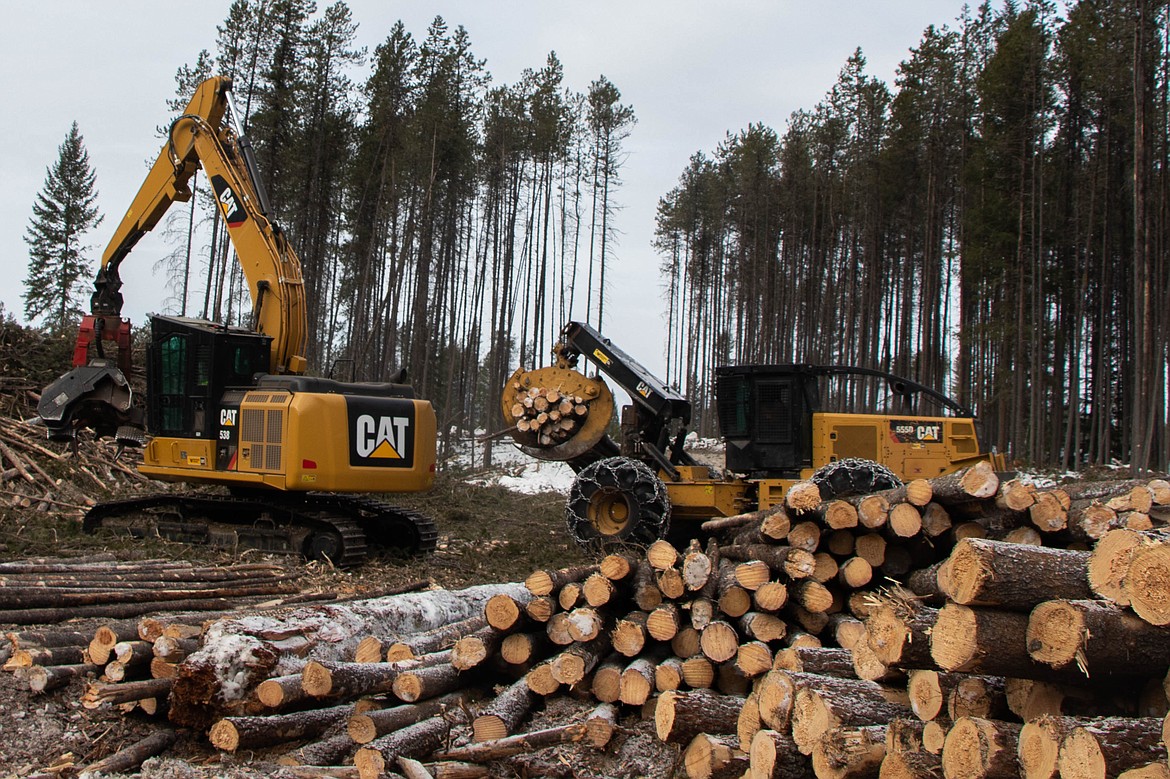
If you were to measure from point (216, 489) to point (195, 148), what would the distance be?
4955mm

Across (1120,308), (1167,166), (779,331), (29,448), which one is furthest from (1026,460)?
(29,448)

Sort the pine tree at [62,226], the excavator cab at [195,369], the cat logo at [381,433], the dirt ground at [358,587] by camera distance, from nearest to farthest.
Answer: the dirt ground at [358,587], the cat logo at [381,433], the excavator cab at [195,369], the pine tree at [62,226]

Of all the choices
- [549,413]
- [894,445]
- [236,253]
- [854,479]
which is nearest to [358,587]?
[549,413]

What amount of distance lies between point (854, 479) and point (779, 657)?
4655 millimetres

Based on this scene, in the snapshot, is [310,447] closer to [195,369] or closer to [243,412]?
[243,412]

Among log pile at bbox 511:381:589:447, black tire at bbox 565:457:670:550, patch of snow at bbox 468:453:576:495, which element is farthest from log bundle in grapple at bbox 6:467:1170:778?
patch of snow at bbox 468:453:576:495

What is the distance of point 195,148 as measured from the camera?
11.8m

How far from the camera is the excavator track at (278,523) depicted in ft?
33.1

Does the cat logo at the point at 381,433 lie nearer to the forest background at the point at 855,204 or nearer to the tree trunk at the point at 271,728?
the tree trunk at the point at 271,728

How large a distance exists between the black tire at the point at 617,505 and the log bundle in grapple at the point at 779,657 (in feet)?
13.3

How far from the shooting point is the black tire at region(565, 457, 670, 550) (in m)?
11.1

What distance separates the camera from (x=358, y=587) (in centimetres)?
925

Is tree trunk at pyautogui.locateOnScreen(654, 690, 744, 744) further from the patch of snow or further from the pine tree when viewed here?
the pine tree

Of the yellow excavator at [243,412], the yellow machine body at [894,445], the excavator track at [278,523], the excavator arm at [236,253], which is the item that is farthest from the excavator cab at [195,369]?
the yellow machine body at [894,445]
